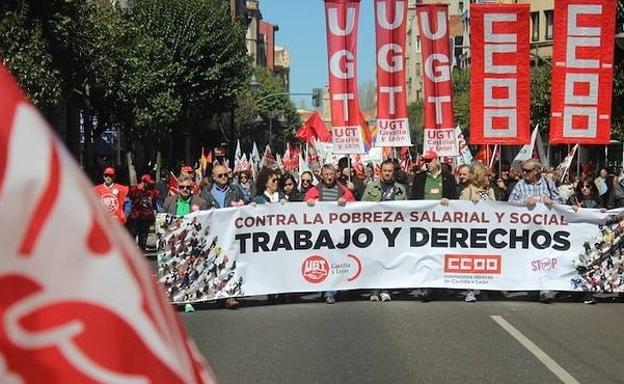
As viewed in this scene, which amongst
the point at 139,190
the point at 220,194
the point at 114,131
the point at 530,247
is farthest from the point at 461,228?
the point at 114,131

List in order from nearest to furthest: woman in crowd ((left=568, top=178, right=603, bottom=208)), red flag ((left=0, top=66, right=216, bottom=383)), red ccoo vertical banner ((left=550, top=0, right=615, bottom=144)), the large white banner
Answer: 1. red flag ((left=0, top=66, right=216, bottom=383))
2. the large white banner
3. red ccoo vertical banner ((left=550, top=0, right=615, bottom=144))
4. woman in crowd ((left=568, top=178, right=603, bottom=208))

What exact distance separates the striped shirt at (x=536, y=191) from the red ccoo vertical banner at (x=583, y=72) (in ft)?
12.4

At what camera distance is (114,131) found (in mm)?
35281

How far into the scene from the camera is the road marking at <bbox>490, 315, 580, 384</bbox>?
6559 mm

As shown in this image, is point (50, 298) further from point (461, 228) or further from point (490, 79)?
point (490, 79)

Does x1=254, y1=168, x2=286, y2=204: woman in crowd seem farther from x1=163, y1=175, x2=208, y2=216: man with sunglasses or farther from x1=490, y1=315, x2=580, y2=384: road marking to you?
x1=490, y1=315, x2=580, y2=384: road marking

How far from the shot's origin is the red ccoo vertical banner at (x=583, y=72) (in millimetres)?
14508

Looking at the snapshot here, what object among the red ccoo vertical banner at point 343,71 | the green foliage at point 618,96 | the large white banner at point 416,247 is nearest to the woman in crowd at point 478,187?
the large white banner at point 416,247

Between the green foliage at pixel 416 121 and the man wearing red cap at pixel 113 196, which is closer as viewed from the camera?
the man wearing red cap at pixel 113 196

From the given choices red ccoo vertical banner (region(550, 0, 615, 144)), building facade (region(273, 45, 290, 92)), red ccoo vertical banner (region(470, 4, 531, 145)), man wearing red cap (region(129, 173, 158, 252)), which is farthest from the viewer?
building facade (region(273, 45, 290, 92))

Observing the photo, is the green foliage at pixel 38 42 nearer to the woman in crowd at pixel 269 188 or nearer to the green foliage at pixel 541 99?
the woman in crowd at pixel 269 188

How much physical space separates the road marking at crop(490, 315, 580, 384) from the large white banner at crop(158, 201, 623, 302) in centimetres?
142

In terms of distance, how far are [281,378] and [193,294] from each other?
367 centimetres

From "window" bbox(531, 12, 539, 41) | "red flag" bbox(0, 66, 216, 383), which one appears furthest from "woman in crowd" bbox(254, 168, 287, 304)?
"window" bbox(531, 12, 539, 41)
